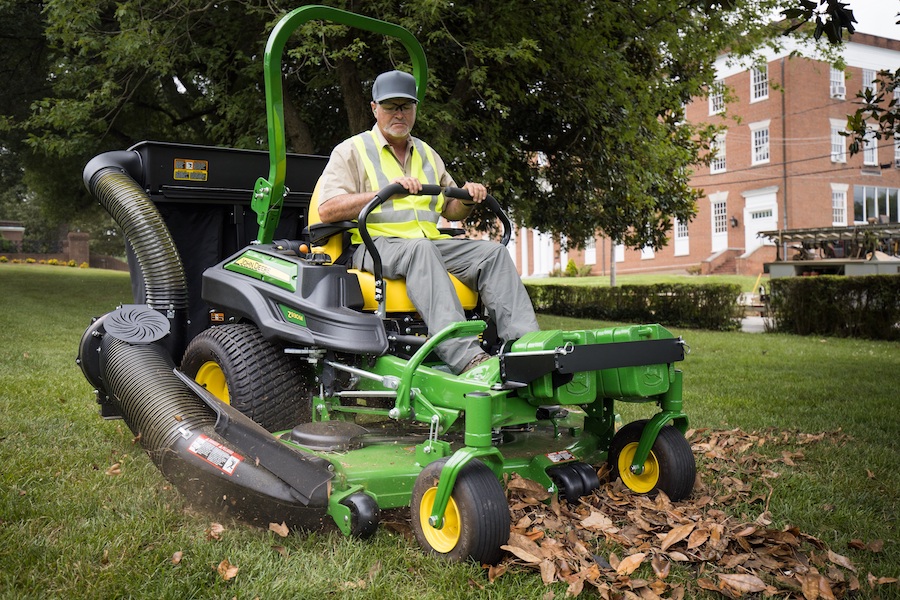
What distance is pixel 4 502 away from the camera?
3.14 metres

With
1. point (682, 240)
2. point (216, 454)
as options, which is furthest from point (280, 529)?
point (682, 240)

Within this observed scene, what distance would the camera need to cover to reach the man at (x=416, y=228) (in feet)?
11.4

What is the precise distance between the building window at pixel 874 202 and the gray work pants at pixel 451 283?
31.6m

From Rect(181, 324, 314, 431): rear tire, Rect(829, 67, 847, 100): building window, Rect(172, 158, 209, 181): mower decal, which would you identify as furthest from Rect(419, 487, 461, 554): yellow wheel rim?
Rect(829, 67, 847, 100): building window

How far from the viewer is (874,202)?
31812mm

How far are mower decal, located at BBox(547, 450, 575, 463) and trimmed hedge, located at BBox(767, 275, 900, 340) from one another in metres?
9.66

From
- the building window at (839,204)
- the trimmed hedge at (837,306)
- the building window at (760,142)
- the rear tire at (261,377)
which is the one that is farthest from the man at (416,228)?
the building window at (839,204)

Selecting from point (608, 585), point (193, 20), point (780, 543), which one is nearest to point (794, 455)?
point (780, 543)

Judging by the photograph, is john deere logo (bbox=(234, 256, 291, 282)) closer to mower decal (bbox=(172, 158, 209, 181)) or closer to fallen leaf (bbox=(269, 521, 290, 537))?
mower decal (bbox=(172, 158, 209, 181))

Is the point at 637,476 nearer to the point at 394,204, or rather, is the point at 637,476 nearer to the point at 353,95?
Answer: the point at 394,204

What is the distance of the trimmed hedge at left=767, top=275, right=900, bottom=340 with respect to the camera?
11.3 metres

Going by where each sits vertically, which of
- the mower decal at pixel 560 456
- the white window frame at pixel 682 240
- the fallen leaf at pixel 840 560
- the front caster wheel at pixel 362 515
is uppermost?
the white window frame at pixel 682 240

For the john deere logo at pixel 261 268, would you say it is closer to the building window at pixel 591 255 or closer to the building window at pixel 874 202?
the building window at pixel 874 202

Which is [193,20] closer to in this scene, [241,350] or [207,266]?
[207,266]
